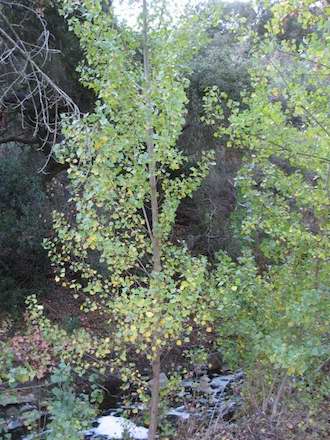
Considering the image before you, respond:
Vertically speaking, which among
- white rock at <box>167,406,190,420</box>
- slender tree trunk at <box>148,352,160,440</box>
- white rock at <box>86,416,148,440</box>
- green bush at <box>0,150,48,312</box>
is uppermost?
green bush at <box>0,150,48,312</box>

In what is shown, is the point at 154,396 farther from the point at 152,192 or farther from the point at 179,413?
A: the point at 179,413

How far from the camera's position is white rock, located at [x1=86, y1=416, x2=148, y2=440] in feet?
15.7

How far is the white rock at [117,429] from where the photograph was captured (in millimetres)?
4777

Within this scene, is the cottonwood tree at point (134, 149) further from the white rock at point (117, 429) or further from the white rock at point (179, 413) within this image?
the white rock at point (179, 413)

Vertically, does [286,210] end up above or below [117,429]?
above

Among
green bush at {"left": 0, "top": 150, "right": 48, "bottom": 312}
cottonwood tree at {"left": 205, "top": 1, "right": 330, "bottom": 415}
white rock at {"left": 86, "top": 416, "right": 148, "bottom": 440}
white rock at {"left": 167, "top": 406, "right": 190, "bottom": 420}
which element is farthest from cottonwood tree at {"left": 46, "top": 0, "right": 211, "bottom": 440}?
green bush at {"left": 0, "top": 150, "right": 48, "bottom": 312}

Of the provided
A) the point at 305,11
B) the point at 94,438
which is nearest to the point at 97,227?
the point at 305,11

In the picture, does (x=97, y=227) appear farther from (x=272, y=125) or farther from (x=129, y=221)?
(x=272, y=125)

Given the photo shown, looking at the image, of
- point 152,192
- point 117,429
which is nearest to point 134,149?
point 152,192

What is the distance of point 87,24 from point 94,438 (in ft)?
13.0

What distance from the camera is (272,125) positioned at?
12.6 feet

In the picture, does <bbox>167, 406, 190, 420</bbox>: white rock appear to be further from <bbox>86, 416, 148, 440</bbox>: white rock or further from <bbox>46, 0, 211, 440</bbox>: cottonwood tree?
<bbox>46, 0, 211, 440</bbox>: cottonwood tree

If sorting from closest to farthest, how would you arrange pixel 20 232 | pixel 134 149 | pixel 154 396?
pixel 134 149 < pixel 154 396 < pixel 20 232

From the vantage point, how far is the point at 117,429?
17.5 feet
